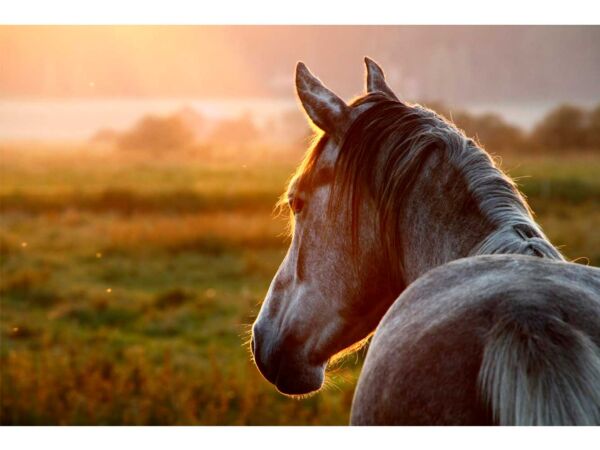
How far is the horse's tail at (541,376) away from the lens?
981 millimetres

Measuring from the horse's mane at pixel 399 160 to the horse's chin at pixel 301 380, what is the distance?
426mm

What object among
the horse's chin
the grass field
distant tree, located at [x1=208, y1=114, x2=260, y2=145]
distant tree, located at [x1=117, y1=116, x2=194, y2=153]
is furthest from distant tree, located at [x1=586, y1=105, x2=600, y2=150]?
the horse's chin

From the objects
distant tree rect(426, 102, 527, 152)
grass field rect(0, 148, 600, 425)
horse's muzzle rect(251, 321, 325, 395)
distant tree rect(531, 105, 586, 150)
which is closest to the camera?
horse's muzzle rect(251, 321, 325, 395)

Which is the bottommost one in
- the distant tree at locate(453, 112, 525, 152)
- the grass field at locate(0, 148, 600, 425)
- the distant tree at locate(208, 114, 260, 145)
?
the grass field at locate(0, 148, 600, 425)

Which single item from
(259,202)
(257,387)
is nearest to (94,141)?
(259,202)

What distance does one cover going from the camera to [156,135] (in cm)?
1392

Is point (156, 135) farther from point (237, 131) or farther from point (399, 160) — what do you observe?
point (399, 160)

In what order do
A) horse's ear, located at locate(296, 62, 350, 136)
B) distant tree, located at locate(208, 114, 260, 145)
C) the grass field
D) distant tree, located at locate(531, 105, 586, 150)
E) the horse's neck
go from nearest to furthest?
the horse's neck, horse's ear, located at locate(296, 62, 350, 136), the grass field, distant tree, located at locate(208, 114, 260, 145), distant tree, located at locate(531, 105, 586, 150)

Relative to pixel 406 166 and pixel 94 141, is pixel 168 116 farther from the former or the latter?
pixel 406 166

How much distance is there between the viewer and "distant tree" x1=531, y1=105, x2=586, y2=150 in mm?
12883

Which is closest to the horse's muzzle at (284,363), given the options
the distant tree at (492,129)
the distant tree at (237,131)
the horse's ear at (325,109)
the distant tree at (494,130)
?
the horse's ear at (325,109)

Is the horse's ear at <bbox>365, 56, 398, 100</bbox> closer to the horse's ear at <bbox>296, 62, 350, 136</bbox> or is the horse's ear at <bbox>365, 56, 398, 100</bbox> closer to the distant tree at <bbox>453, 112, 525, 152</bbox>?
the horse's ear at <bbox>296, 62, 350, 136</bbox>

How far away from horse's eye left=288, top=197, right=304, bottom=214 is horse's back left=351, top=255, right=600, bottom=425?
640 mm

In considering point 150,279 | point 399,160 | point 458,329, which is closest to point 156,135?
point 150,279
